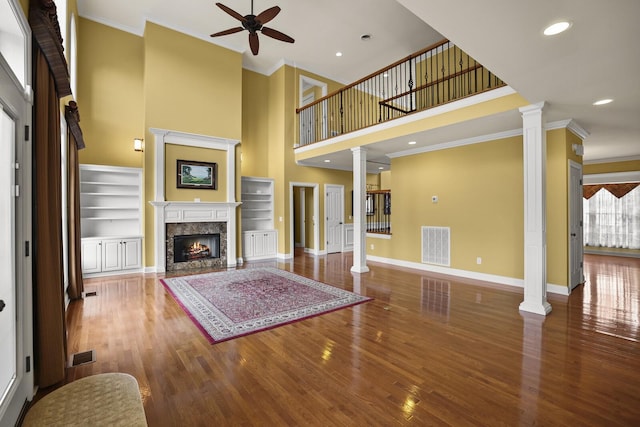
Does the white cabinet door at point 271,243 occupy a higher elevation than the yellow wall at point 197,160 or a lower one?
lower

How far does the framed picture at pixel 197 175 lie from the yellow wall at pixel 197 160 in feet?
0.25

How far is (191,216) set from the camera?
6.69 metres

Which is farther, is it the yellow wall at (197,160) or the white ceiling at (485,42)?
the yellow wall at (197,160)

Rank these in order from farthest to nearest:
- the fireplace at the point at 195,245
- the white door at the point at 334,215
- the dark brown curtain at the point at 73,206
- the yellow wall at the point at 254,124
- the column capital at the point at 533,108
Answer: the white door at the point at 334,215 → the yellow wall at the point at 254,124 → the fireplace at the point at 195,245 → the dark brown curtain at the point at 73,206 → the column capital at the point at 533,108

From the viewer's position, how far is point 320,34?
702 cm

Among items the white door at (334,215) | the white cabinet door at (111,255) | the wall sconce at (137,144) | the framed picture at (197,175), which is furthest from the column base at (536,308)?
the wall sconce at (137,144)

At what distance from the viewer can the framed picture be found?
6.62 m

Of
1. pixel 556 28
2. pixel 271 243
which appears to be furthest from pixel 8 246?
pixel 271 243

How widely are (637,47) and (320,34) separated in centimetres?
593

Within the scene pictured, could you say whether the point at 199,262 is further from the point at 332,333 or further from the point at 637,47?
the point at 637,47

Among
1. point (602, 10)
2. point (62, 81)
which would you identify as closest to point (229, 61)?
point (62, 81)

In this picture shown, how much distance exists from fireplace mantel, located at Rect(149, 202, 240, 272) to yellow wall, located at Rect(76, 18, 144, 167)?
1.34 metres

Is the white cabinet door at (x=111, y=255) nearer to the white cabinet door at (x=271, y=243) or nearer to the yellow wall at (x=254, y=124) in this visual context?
the white cabinet door at (x=271, y=243)

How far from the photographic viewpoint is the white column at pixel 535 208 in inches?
151
